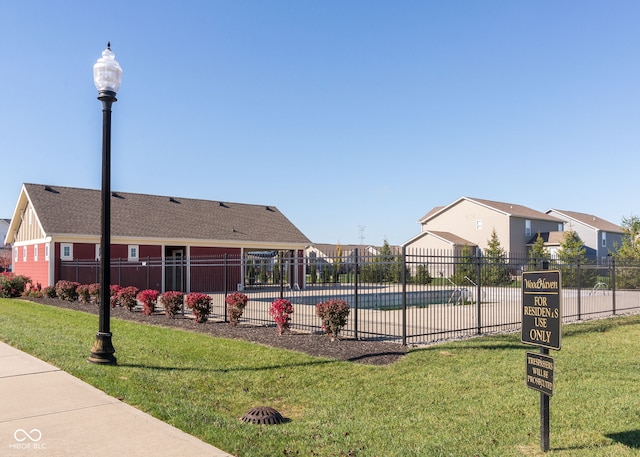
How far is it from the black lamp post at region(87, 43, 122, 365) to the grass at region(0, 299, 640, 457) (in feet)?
1.05

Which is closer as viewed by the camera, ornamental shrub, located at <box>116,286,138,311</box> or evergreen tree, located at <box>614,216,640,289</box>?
ornamental shrub, located at <box>116,286,138,311</box>

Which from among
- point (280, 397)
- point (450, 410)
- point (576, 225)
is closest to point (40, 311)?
point (280, 397)

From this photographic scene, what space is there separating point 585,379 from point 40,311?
17.0 metres

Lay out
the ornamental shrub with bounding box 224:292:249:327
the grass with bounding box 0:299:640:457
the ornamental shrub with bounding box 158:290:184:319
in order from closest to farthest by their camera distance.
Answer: the grass with bounding box 0:299:640:457
the ornamental shrub with bounding box 224:292:249:327
the ornamental shrub with bounding box 158:290:184:319

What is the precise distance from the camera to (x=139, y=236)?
2945cm

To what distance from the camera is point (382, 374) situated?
8391mm

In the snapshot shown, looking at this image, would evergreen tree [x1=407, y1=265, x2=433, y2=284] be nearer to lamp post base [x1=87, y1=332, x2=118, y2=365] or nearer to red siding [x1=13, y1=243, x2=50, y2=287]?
lamp post base [x1=87, y1=332, x2=118, y2=365]

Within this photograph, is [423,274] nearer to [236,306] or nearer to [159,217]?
[236,306]

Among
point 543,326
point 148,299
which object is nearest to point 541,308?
point 543,326

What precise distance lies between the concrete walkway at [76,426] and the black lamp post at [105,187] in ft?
4.23

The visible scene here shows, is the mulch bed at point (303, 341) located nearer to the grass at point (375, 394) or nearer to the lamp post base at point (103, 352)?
the grass at point (375, 394)

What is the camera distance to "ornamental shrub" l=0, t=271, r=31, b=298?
2620 centimetres

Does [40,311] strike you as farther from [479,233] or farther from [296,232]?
[479,233]

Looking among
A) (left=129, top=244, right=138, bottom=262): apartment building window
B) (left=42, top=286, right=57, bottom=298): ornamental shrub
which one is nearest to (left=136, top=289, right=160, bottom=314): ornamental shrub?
(left=42, top=286, right=57, bottom=298): ornamental shrub
